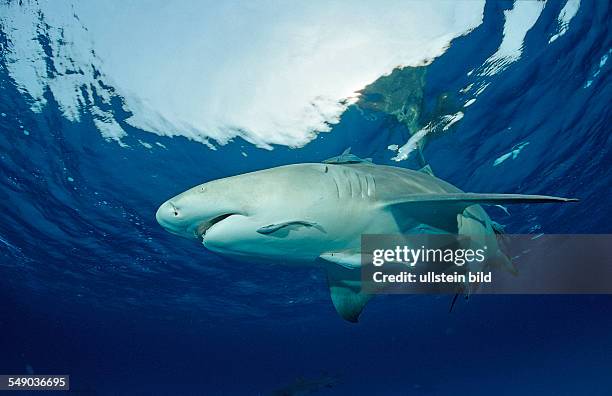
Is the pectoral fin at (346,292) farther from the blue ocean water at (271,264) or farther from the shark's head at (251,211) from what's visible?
the blue ocean water at (271,264)

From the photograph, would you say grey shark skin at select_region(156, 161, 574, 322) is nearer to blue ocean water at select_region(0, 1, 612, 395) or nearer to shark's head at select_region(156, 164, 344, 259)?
shark's head at select_region(156, 164, 344, 259)

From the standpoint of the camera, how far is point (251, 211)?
271 centimetres

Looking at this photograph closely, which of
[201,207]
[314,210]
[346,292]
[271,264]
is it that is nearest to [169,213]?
[201,207]

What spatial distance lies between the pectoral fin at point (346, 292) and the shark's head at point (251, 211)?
1.58 metres

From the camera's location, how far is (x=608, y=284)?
1348 inches

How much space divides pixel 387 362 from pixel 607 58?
71836mm

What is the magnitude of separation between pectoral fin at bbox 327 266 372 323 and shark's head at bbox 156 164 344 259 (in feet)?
5.19

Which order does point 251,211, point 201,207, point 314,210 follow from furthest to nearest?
1. point 314,210
2. point 251,211
3. point 201,207

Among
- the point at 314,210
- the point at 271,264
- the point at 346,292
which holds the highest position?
the point at 314,210

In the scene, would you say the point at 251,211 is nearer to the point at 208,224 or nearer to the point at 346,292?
the point at 208,224

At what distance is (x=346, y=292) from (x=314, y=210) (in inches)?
78.7

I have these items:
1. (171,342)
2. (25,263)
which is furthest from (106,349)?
(25,263)

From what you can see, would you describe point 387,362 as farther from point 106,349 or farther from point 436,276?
point 436,276

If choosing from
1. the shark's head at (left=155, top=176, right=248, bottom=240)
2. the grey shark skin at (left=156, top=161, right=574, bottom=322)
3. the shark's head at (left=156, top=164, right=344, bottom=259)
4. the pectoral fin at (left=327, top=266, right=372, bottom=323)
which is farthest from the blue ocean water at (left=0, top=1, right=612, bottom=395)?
the shark's head at (left=155, top=176, right=248, bottom=240)
